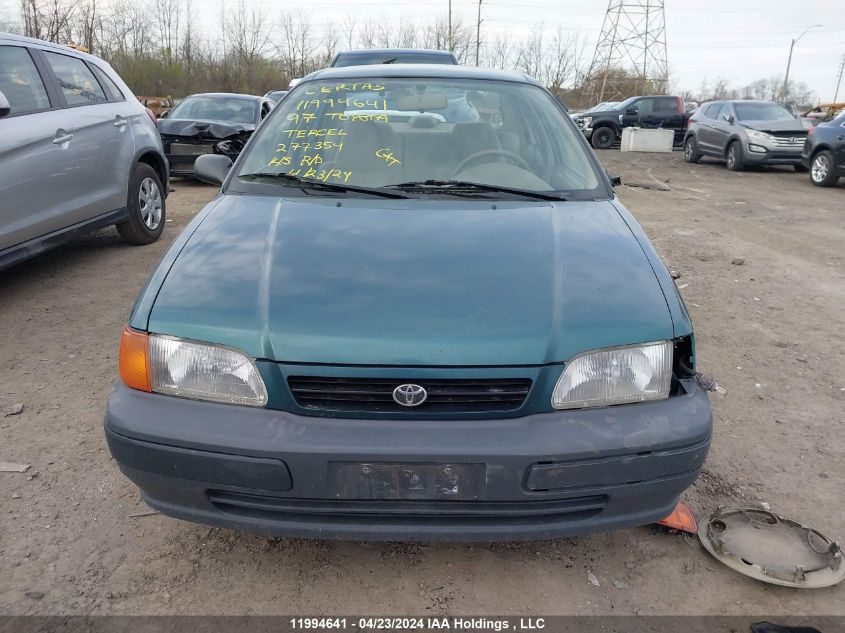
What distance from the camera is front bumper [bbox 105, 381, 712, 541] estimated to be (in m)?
1.70

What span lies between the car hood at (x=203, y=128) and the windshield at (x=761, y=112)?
10.5m

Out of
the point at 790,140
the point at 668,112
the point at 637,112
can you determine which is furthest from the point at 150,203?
the point at 668,112

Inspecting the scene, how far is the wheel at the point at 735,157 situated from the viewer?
13586 millimetres

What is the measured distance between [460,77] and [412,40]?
141ft

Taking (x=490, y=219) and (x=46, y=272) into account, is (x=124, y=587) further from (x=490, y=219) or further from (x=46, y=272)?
(x=46, y=272)

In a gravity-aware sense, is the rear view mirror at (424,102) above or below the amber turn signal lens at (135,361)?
above

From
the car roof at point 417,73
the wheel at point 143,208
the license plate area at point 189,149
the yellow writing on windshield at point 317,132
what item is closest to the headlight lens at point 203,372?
the yellow writing on windshield at point 317,132

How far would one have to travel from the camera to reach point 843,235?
7.36 meters

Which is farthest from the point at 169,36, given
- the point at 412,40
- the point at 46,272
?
the point at 46,272

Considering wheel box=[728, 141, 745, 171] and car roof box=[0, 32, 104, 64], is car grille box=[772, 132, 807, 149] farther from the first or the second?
car roof box=[0, 32, 104, 64]

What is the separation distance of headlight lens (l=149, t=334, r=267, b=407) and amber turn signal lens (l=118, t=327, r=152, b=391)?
2 centimetres

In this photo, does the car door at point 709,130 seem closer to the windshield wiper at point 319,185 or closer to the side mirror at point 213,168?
the side mirror at point 213,168

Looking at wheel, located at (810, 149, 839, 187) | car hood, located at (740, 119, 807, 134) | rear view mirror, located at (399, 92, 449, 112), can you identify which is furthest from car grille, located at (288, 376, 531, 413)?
car hood, located at (740, 119, 807, 134)

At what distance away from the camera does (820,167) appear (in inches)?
451
